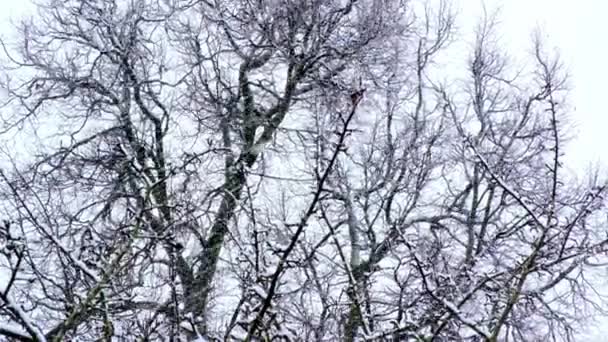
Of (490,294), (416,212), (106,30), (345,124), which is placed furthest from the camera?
(416,212)

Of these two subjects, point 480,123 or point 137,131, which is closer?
point 137,131

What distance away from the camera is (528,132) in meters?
12.5

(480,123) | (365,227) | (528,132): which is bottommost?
(365,227)

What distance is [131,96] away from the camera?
39.5 ft

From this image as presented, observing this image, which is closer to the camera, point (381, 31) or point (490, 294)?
point (490, 294)

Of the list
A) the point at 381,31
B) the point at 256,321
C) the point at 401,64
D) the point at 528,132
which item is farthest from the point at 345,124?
the point at 528,132


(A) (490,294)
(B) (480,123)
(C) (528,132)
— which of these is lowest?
(A) (490,294)

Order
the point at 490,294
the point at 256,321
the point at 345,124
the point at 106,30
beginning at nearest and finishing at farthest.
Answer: the point at 345,124, the point at 256,321, the point at 490,294, the point at 106,30

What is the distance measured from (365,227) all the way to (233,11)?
418cm

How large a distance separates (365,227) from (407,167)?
123cm

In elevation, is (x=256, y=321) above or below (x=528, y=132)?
below

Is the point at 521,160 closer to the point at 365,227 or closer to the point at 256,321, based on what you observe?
the point at 365,227

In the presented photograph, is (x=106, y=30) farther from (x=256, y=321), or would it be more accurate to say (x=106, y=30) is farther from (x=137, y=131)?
(x=256, y=321)

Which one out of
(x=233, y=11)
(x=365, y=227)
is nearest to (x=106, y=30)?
(x=233, y=11)
